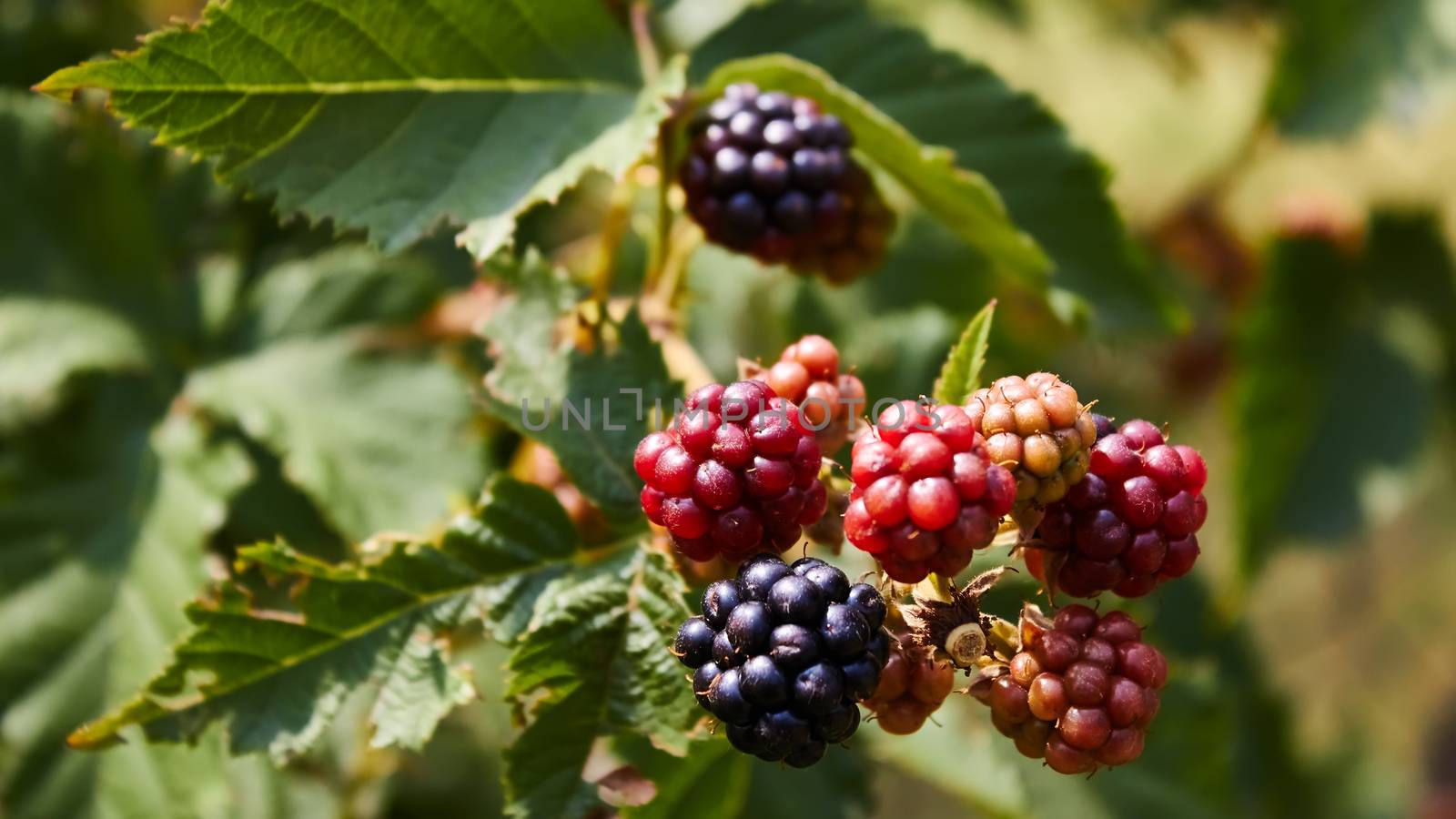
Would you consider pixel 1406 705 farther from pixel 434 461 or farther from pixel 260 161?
pixel 260 161

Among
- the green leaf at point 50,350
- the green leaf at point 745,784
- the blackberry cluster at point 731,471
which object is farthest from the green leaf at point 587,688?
the green leaf at point 50,350

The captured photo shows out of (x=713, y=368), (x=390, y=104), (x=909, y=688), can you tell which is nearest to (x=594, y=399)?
(x=390, y=104)

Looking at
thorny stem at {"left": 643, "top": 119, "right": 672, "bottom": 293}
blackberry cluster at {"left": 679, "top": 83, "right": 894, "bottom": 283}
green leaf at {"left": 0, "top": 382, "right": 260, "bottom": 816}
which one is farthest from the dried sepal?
green leaf at {"left": 0, "top": 382, "right": 260, "bottom": 816}

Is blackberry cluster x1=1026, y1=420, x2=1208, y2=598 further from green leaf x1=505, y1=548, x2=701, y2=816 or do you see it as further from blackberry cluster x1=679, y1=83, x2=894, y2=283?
blackberry cluster x1=679, y1=83, x2=894, y2=283

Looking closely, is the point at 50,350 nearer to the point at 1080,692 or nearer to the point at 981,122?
the point at 981,122

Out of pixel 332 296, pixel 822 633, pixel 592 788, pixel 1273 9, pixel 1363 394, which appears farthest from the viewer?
pixel 1273 9

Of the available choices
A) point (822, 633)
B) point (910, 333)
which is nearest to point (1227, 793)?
point (910, 333)

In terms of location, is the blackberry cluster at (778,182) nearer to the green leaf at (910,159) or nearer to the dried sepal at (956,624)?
the green leaf at (910,159)
